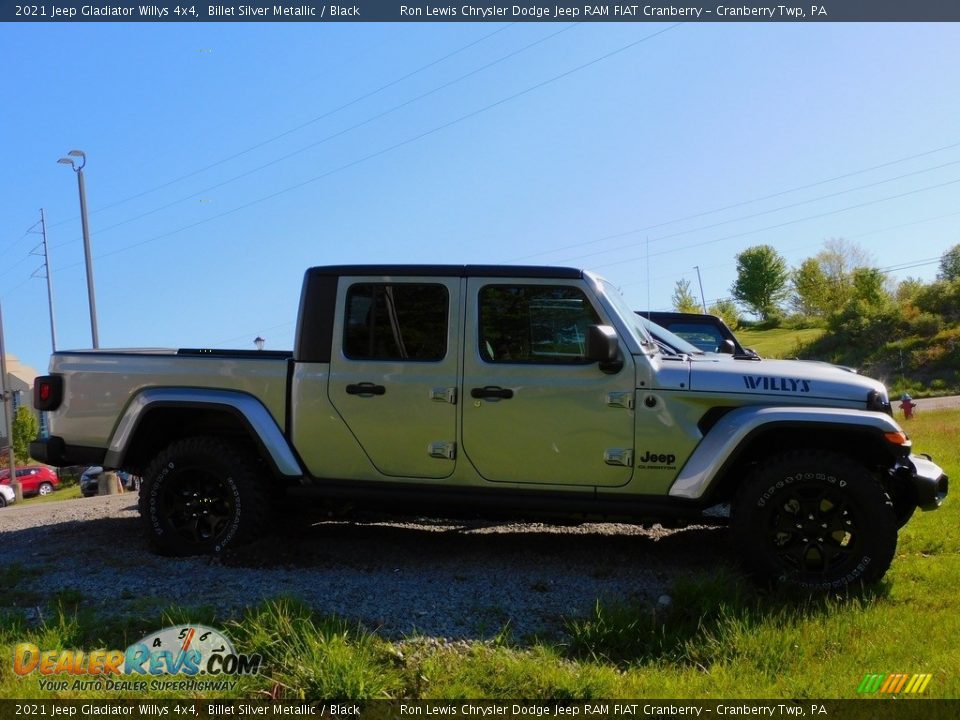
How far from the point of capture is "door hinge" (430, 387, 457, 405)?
504 cm

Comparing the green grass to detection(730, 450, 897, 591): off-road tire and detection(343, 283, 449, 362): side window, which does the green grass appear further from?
detection(343, 283, 449, 362): side window

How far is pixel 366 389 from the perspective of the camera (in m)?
5.18

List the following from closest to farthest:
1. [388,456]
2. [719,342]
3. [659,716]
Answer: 1. [659,716]
2. [388,456]
3. [719,342]

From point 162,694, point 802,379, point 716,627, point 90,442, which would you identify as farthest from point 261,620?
point 802,379

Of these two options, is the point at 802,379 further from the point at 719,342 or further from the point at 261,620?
the point at 719,342

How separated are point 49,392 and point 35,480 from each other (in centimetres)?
3334

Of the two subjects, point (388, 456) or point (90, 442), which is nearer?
point (388, 456)

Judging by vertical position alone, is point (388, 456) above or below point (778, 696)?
above

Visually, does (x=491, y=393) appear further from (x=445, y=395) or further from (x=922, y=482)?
(x=922, y=482)

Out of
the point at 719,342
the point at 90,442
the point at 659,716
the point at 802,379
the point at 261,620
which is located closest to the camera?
the point at 659,716

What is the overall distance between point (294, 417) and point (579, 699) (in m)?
2.78

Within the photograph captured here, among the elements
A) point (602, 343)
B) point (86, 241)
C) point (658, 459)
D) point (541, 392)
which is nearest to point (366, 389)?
point (541, 392)

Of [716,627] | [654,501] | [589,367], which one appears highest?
[589,367]

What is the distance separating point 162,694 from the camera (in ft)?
11.0
